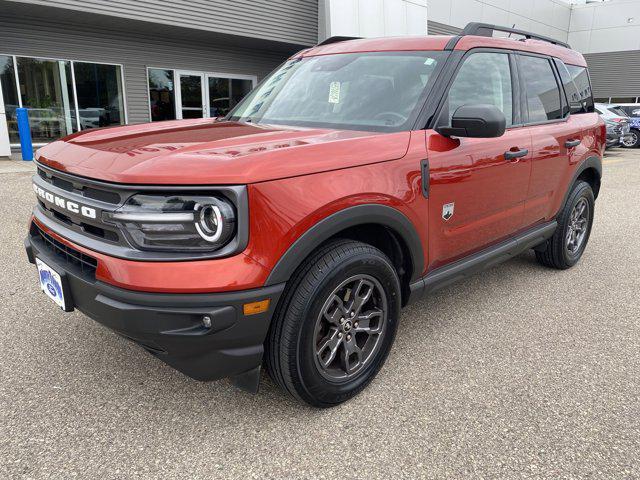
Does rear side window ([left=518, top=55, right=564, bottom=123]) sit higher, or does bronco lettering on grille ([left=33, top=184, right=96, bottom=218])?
rear side window ([left=518, top=55, right=564, bottom=123])

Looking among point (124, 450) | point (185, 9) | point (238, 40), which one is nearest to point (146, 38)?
point (185, 9)

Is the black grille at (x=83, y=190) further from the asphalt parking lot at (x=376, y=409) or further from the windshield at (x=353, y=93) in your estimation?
the windshield at (x=353, y=93)

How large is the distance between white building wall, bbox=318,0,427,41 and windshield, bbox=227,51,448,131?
1194 centimetres

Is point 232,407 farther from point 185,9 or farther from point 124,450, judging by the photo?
point 185,9

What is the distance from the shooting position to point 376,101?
2.90 m

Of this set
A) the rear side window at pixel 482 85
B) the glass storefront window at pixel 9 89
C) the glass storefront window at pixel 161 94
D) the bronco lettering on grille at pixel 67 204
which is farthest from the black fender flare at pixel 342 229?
the glass storefront window at pixel 161 94

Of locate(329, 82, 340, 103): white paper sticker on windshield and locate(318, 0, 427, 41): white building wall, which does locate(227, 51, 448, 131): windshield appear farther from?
locate(318, 0, 427, 41): white building wall

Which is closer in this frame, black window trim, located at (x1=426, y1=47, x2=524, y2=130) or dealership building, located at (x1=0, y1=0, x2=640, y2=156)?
black window trim, located at (x1=426, y1=47, x2=524, y2=130)

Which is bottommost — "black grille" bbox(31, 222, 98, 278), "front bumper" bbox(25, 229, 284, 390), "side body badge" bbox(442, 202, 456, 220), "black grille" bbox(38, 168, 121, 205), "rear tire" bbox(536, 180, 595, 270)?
"rear tire" bbox(536, 180, 595, 270)

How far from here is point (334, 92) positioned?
10.1 feet

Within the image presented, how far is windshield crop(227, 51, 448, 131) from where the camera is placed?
9.26 ft

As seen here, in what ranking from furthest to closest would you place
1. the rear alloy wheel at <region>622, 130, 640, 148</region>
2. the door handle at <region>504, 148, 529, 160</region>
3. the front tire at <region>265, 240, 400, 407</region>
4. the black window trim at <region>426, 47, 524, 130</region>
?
1. the rear alloy wheel at <region>622, 130, 640, 148</region>
2. the door handle at <region>504, 148, 529, 160</region>
3. the black window trim at <region>426, 47, 524, 130</region>
4. the front tire at <region>265, 240, 400, 407</region>

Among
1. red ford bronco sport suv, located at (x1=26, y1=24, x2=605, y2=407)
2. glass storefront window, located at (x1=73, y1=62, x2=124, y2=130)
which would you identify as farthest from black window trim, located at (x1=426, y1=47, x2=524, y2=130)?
glass storefront window, located at (x1=73, y1=62, x2=124, y2=130)

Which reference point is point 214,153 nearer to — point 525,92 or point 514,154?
point 514,154
